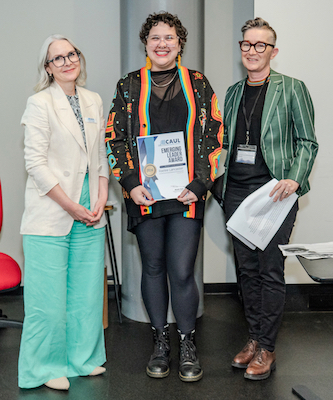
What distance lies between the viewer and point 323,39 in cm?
297

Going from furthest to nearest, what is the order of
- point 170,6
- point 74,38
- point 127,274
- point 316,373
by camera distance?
1. point 74,38
2. point 127,274
3. point 170,6
4. point 316,373

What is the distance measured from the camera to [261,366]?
229 centimetres

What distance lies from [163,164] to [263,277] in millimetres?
831

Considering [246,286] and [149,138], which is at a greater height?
[149,138]

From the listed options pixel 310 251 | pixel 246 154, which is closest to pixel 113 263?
pixel 246 154

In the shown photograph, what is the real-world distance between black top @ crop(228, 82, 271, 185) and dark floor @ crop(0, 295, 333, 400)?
1.07m

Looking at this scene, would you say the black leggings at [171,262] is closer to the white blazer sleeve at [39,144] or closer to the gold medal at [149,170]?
the gold medal at [149,170]

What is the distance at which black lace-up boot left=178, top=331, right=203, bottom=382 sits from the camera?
87.4 inches

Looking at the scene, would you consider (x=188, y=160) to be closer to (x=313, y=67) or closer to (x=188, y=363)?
(x=188, y=363)

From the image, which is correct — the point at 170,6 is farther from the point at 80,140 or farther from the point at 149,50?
Result: the point at 80,140

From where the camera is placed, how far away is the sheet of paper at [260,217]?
88.0 inches

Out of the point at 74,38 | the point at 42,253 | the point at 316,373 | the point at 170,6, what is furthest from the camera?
the point at 74,38

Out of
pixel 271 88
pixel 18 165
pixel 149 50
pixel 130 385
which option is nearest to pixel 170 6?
pixel 149 50

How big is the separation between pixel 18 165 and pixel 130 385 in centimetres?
210
